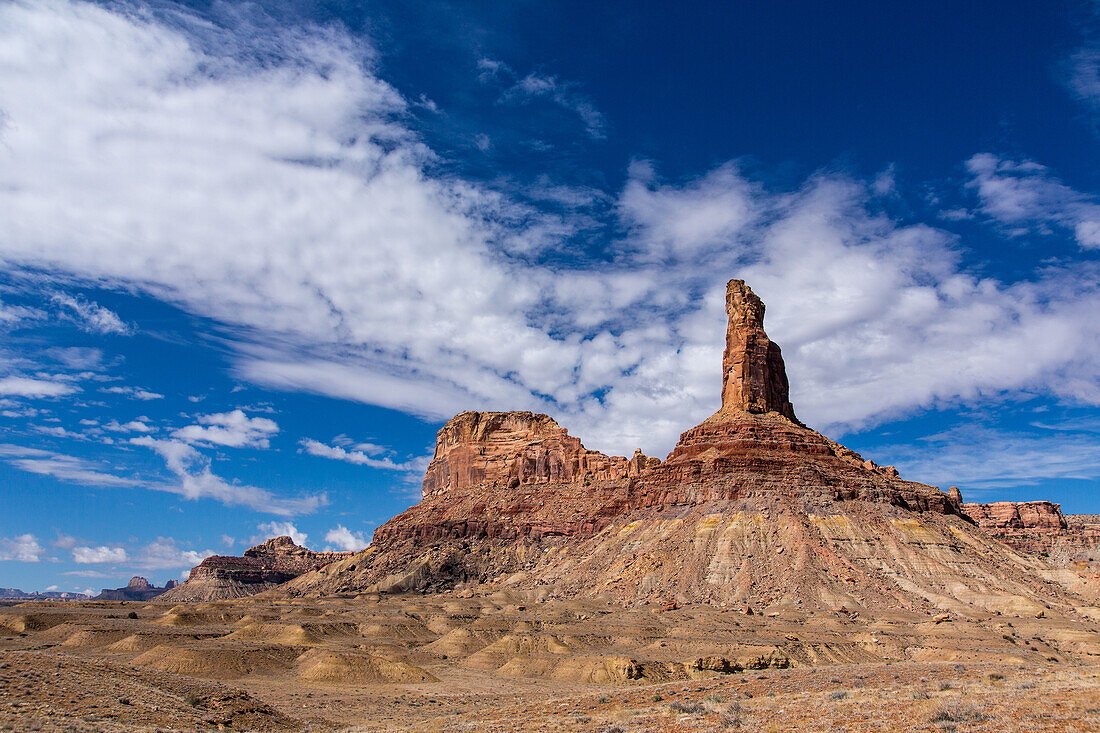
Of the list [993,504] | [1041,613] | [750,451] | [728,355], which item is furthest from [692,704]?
[993,504]

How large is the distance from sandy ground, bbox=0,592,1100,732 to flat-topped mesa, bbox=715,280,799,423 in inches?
1930

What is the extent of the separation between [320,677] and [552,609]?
4469cm

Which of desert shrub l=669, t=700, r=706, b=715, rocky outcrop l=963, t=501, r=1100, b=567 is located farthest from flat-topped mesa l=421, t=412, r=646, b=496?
desert shrub l=669, t=700, r=706, b=715

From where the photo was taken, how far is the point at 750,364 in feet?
405

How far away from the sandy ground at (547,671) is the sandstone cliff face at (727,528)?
848 centimetres

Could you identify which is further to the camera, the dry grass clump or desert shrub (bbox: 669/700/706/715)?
desert shrub (bbox: 669/700/706/715)

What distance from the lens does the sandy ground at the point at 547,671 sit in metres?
22.0

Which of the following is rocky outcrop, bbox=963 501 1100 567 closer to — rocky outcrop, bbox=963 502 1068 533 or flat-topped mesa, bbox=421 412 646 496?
rocky outcrop, bbox=963 502 1068 533

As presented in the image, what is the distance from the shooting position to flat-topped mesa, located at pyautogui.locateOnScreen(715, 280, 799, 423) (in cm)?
12175

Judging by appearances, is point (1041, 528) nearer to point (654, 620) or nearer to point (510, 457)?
point (510, 457)

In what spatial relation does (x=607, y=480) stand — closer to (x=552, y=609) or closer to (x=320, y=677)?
(x=552, y=609)

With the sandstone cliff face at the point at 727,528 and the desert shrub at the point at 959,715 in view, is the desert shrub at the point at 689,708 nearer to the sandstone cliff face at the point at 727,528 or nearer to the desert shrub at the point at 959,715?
the desert shrub at the point at 959,715

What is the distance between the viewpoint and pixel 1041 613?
69062mm

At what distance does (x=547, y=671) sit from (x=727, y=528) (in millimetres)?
50007
